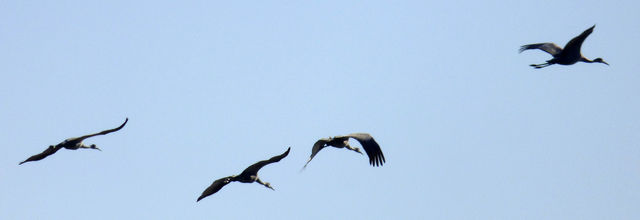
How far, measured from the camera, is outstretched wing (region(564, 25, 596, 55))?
126 ft

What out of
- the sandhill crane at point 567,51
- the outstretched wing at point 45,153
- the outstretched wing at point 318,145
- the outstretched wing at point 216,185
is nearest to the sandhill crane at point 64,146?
the outstretched wing at point 45,153

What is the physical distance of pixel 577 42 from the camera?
3978 centimetres

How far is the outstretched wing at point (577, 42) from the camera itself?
126ft

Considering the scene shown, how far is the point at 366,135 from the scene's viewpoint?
39781 mm

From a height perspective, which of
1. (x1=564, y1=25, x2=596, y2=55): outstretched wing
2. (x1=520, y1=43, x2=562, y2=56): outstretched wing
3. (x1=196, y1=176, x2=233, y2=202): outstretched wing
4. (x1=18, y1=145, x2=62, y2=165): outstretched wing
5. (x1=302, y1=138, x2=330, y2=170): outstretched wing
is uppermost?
(x1=520, y1=43, x2=562, y2=56): outstretched wing

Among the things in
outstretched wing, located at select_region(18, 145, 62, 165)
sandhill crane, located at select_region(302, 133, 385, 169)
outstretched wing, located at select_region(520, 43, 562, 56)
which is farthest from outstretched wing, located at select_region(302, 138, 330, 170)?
outstretched wing, located at select_region(18, 145, 62, 165)

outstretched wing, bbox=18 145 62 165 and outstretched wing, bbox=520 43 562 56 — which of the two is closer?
outstretched wing, bbox=18 145 62 165

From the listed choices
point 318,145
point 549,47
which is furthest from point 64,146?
point 549,47

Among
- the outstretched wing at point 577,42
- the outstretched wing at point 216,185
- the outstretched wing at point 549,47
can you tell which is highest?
the outstretched wing at point 549,47

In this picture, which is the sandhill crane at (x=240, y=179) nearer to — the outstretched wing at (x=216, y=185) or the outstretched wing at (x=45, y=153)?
the outstretched wing at (x=216, y=185)

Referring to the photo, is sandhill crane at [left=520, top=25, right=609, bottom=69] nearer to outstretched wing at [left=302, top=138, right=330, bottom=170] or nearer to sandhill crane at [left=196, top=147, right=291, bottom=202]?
outstretched wing at [left=302, top=138, right=330, bottom=170]

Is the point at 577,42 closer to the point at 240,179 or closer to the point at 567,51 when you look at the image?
the point at 567,51

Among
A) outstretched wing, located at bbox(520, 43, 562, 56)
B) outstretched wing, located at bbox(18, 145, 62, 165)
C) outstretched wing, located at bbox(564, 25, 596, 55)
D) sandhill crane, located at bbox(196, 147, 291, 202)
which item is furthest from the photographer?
outstretched wing, located at bbox(520, 43, 562, 56)

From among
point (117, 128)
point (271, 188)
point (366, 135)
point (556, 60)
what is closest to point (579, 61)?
point (556, 60)
